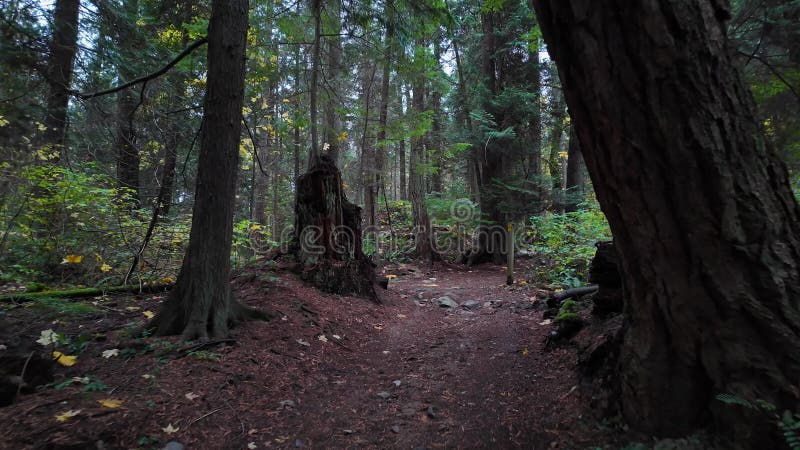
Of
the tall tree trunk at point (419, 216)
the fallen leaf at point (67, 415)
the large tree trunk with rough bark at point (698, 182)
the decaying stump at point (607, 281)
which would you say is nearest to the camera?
the large tree trunk with rough bark at point (698, 182)

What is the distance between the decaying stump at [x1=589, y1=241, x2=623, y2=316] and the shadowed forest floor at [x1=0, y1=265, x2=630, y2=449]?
1.81ft

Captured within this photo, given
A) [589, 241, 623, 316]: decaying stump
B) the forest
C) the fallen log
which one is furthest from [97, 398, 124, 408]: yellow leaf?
[589, 241, 623, 316]: decaying stump

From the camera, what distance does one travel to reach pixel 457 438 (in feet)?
10.2

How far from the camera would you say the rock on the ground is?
7.99 meters

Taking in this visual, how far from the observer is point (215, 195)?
14.8 ft

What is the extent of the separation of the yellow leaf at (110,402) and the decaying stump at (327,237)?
3.99m

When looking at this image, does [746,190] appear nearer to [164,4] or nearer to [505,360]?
[505,360]

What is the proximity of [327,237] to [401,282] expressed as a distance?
13.2ft

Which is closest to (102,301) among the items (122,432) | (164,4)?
(122,432)

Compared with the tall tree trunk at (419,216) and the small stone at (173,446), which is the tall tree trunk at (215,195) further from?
the tall tree trunk at (419,216)

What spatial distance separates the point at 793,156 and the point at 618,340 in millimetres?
4216

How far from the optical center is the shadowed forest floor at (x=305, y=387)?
2.86 metres

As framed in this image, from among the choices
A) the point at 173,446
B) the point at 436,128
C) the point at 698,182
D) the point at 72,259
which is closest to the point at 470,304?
the point at 173,446

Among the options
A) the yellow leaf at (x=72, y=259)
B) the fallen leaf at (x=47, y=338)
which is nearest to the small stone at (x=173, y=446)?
the fallen leaf at (x=47, y=338)
